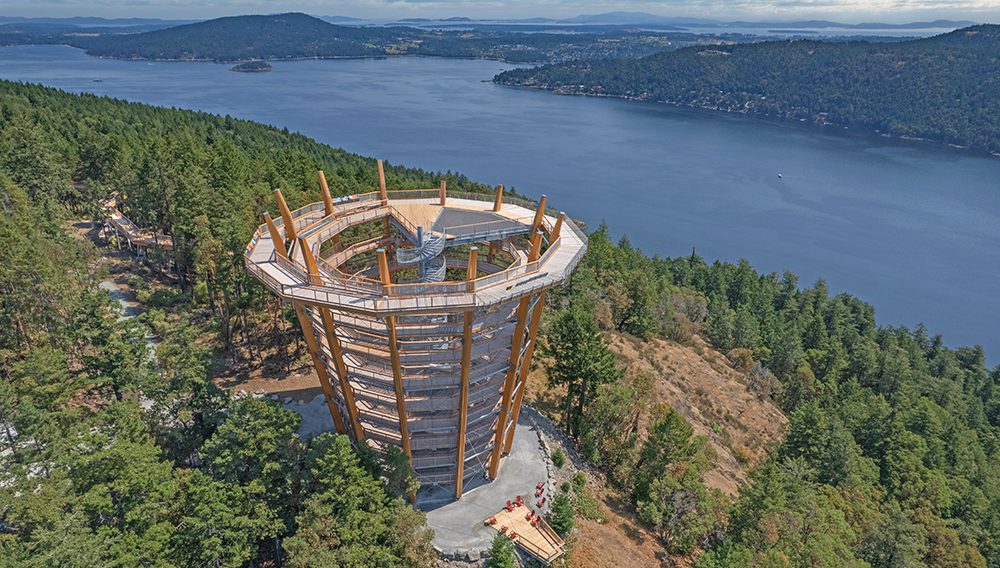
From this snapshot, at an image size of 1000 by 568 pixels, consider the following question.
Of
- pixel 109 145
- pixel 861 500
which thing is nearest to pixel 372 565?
pixel 861 500

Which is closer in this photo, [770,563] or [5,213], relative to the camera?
[770,563]

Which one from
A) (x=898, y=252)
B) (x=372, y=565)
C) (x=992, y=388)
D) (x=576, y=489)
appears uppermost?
(x=372, y=565)

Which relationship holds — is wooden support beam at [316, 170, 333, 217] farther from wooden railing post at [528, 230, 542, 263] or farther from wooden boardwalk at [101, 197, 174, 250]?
wooden boardwalk at [101, 197, 174, 250]

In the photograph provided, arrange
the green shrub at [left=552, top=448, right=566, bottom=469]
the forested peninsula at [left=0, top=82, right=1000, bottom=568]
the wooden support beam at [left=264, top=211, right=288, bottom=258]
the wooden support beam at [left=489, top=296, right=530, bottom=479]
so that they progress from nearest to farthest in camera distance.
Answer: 1. the forested peninsula at [left=0, top=82, right=1000, bottom=568]
2. the wooden support beam at [left=264, top=211, right=288, bottom=258]
3. the wooden support beam at [left=489, top=296, right=530, bottom=479]
4. the green shrub at [left=552, top=448, right=566, bottom=469]

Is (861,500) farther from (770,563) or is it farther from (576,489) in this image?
(576,489)

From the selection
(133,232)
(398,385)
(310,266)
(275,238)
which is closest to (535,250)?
(398,385)

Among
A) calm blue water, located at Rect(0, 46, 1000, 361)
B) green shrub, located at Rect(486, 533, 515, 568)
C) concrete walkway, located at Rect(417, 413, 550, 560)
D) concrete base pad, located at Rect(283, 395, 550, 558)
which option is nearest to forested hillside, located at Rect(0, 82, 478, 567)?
concrete walkway, located at Rect(417, 413, 550, 560)
